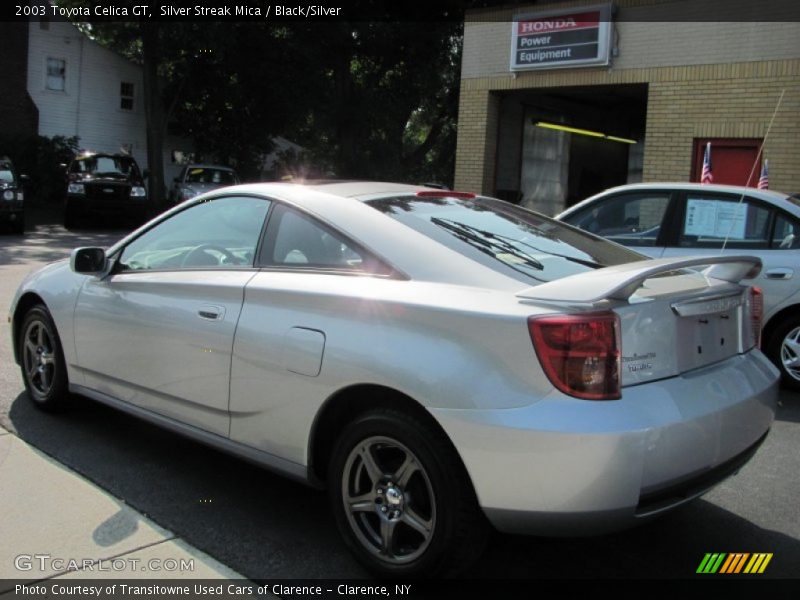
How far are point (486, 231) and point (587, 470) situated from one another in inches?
50.3

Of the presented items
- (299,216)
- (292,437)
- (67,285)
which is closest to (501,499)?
(292,437)

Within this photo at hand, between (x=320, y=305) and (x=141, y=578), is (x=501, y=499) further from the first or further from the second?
(x=141, y=578)

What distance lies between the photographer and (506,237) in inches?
132

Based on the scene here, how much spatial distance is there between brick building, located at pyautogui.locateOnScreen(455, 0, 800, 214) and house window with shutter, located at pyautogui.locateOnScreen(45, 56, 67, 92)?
68.1 feet

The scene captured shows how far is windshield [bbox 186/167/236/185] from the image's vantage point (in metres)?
22.0

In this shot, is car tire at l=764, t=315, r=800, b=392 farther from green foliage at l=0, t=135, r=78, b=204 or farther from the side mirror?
green foliage at l=0, t=135, r=78, b=204

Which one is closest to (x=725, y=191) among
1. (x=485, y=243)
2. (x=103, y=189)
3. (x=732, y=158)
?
(x=485, y=243)

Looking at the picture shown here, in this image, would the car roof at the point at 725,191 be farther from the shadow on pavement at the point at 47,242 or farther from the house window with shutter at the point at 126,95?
the house window with shutter at the point at 126,95

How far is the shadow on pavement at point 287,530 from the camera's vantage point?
312cm

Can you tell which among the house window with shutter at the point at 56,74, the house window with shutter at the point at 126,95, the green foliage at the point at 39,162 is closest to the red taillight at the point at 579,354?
the green foliage at the point at 39,162

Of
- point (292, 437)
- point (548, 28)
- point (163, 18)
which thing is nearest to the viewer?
point (292, 437)

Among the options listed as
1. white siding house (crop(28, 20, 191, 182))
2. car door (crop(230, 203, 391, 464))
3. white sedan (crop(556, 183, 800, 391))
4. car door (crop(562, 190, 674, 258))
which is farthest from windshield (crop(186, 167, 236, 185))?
car door (crop(230, 203, 391, 464))

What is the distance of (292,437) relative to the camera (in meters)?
3.14
